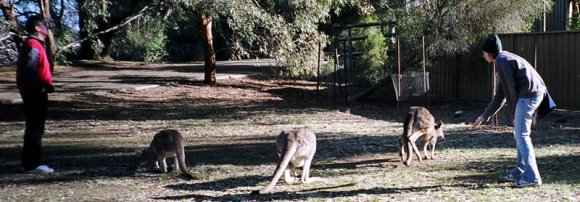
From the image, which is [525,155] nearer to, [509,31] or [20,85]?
[20,85]

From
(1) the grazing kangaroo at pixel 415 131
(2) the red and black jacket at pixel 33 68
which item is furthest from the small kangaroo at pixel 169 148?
(1) the grazing kangaroo at pixel 415 131

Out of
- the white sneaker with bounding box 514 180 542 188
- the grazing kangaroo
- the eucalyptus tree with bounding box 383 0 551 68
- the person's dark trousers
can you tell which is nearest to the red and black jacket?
the person's dark trousers

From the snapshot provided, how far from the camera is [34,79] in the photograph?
906 cm

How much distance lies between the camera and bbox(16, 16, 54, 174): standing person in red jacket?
9.07 m

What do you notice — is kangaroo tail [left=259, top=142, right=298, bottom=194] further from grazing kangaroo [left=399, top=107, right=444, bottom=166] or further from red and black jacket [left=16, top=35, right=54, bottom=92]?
Answer: red and black jacket [left=16, top=35, right=54, bottom=92]

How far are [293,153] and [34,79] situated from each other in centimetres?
349

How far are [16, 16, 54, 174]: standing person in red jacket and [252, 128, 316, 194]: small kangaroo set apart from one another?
3157 millimetres

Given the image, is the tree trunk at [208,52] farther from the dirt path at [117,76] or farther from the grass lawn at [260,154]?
the grass lawn at [260,154]

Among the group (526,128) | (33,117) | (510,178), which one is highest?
(33,117)

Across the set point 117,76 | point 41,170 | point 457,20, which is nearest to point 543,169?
point 41,170

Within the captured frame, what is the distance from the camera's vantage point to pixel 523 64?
804cm

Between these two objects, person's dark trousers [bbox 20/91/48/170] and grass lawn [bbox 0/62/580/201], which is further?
person's dark trousers [bbox 20/91/48/170]

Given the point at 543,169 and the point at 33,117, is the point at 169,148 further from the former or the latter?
the point at 543,169

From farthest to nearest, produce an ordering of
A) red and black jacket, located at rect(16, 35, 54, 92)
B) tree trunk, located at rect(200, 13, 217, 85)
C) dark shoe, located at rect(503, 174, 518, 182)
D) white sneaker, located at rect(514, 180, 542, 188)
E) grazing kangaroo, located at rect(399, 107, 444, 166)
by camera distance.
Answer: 1. tree trunk, located at rect(200, 13, 217, 85)
2. grazing kangaroo, located at rect(399, 107, 444, 166)
3. red and black jacket, located at rect(16, 35, 54, 92)
4. dark shoe, located at rect(503, 174, 518, 182)
5. white sneaker, located at rect(514, 180, 542, 188)
